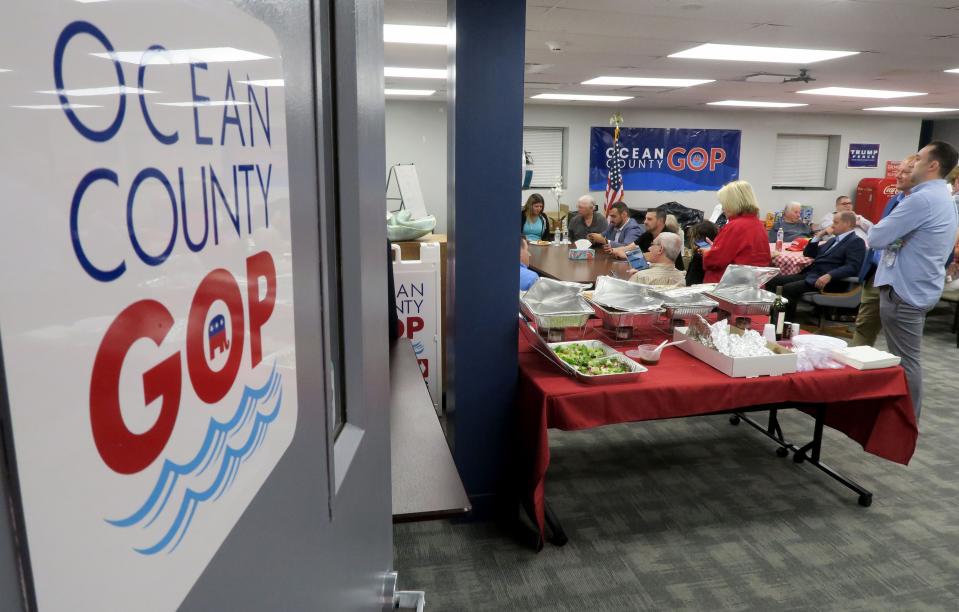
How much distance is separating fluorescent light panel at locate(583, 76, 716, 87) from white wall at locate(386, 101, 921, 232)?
93.0 inches

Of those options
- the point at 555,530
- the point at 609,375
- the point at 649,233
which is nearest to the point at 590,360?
the point at 609,375

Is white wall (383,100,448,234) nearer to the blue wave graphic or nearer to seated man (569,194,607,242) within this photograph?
seated man (569,194,607,242)

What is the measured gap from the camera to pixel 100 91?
22 centimetres

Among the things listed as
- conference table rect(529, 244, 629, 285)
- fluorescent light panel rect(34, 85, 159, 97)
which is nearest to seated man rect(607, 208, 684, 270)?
conference table rect(529, 244, 629, 285)

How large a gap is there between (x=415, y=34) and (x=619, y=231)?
2.87 metres

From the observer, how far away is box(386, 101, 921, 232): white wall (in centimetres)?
948

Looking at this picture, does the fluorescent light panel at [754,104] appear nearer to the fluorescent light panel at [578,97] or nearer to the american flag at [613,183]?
the fluorescent light panel at [578,97]

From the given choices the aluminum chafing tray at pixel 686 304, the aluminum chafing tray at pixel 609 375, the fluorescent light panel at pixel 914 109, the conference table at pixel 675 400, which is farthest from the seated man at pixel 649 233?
the fluorescent light panel at pixel 914 109

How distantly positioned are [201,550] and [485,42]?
7.71 feet

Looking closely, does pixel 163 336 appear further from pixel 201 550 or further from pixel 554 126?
pixel 554 126

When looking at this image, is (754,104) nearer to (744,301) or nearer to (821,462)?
(821,462)

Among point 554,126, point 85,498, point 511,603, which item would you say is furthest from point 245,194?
point 554,126

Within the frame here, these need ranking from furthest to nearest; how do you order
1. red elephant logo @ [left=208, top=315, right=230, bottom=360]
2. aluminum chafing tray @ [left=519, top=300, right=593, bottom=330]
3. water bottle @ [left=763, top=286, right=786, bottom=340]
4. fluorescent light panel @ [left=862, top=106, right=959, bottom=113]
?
fluorescent light panel @ [left=862, top=106, right=959, bottom=113] → water bottle @ [left=763, top=286, right=786, bottom=340] → aluminum chafing tray @ [left=519, top=300, right=593, bottom=330] → red elephant logo @ [left=208, top=315, right=230, bottom=360]

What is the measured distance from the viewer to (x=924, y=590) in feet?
7.63
